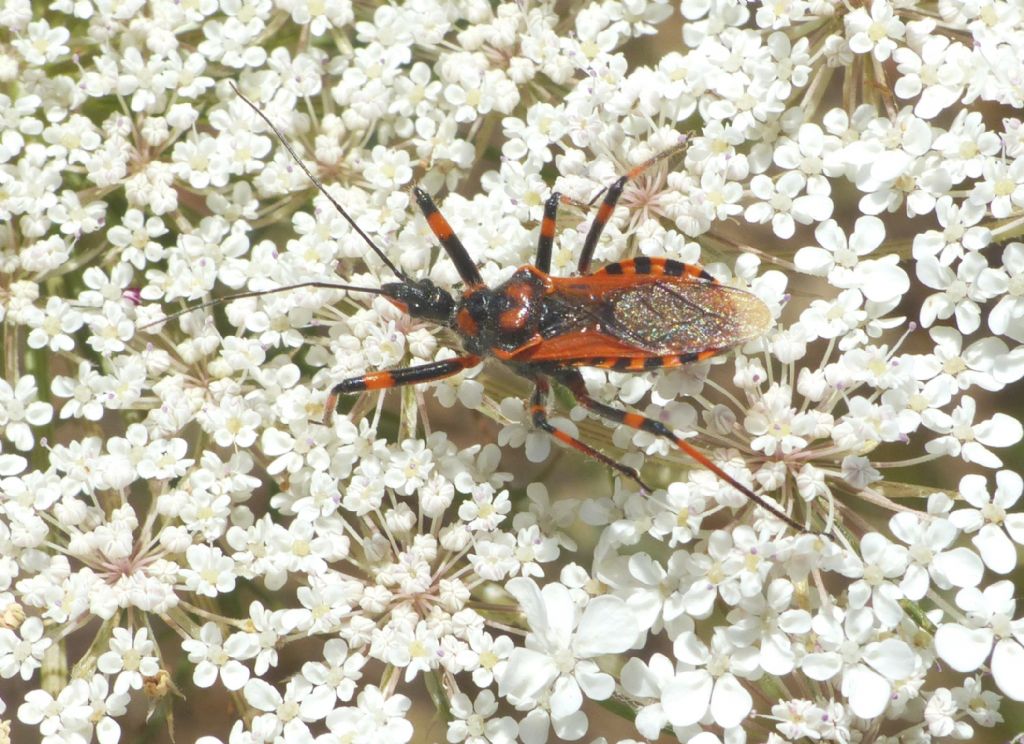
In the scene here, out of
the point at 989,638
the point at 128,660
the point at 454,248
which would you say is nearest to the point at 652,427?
the point at 454,248

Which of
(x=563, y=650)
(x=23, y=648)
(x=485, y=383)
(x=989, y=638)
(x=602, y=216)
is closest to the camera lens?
(x=989, y=638)

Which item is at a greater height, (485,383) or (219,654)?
(485,383)

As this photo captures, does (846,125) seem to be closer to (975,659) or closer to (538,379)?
(538,379)

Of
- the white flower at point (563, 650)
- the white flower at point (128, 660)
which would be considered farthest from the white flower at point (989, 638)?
the white flower at point (128, 660)

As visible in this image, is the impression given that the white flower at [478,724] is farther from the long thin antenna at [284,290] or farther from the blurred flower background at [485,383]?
the long thin antenna at [284,290]

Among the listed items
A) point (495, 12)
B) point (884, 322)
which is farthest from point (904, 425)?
point (495, 12)

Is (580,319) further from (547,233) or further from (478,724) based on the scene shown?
(478,724)

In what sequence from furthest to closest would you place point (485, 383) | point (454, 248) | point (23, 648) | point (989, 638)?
point (485, 383) → point (454, 248) → point (23, 648) → point (989, 638)

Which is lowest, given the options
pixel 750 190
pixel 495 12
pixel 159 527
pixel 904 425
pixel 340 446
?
pixel 159 527
